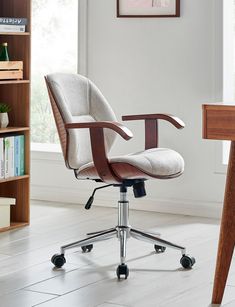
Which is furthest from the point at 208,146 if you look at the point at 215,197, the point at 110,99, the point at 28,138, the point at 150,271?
the point at 150,271

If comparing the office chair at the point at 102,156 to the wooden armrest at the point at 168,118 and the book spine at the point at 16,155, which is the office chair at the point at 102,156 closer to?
the wooden armrest at the point at 168,118

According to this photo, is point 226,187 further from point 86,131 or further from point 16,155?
point 16,155

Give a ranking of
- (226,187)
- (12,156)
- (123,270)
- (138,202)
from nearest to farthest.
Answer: (226,187), (123,270), (12,156), (138,202)

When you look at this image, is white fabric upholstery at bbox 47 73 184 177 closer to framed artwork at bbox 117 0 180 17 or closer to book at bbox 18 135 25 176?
book at bbox 18 135 25 176

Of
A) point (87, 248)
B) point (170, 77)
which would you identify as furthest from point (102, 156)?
point (170, 77)

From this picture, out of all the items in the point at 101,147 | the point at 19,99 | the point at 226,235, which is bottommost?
the point at 226,235

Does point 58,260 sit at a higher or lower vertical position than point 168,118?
lower

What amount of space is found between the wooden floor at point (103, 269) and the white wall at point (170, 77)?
0.25 meters

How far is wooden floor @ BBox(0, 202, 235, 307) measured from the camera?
11.5 ft

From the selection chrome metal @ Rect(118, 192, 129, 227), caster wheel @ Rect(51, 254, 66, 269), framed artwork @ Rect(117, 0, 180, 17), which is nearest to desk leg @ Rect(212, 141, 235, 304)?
chrome metal @ Rect(118, 192, 129, 227)

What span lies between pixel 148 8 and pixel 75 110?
1.42 meters

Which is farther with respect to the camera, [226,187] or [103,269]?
[103,269]

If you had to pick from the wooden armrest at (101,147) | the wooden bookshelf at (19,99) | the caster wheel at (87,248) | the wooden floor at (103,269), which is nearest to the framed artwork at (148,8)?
the wooden bookshelf at (19,99)

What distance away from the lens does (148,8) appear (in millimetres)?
5457
